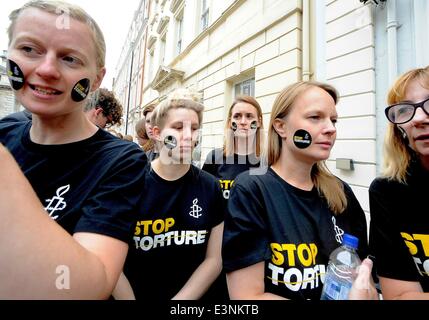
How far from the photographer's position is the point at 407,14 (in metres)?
2.70

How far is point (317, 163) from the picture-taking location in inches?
55.7

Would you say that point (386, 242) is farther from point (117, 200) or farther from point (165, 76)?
point (165, 76)

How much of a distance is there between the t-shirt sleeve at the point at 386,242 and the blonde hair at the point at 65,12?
144cm

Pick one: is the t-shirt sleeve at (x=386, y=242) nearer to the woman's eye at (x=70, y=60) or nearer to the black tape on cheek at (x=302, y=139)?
the black tape on cheek at (x=302, y=139)

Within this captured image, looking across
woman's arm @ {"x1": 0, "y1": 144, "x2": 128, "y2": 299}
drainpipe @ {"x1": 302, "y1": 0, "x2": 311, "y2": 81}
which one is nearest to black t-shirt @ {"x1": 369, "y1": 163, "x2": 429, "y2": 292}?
woman's arm @ {"x1": 0, "y1": 144, "x2": 128, "y2": 299}

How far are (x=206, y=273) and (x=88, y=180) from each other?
92 cm

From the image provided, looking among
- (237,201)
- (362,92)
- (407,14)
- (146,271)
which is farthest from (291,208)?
(407,14)

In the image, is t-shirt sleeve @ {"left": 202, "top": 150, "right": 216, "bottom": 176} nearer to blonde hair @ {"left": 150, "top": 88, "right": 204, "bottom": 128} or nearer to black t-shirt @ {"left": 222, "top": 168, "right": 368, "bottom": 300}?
blonde hair @ {"left": 150, "top": 88, "right": 204, "bottom": 128}

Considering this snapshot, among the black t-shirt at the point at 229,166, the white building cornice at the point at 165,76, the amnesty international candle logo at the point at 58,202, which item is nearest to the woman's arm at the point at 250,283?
the amnesty international candle logo at the point at 58,202

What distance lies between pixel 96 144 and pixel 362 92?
10.6 feet

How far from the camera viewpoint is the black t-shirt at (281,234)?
40.0 inches

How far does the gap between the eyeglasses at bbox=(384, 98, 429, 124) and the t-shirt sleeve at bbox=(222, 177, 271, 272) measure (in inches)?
31.2

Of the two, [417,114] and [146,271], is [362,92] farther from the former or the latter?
Answer: [146,271]

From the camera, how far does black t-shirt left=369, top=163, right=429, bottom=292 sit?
108 cm
